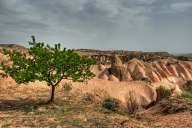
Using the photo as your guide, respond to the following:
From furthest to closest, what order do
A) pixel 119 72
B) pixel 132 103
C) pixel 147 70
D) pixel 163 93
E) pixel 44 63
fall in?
pixel 147 70 < pixel 119 72 < pixel 163 93 < pixel 132 103 < pixel 44 63

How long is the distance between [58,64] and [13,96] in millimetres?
6126

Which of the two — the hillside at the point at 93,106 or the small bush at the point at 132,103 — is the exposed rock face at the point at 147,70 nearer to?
the hillside at the point at 93,106

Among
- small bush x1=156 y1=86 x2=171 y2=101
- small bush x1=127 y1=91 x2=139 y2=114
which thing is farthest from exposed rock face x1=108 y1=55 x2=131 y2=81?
small bush x1=127 y1=91 x2=139 y2=114

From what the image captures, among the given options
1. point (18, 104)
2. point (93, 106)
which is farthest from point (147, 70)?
point (18, 104)

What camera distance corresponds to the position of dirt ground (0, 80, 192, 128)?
18828mm

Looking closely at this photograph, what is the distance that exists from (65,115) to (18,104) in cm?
498

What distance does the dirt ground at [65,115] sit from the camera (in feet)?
61.8

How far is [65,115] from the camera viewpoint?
21.2 metres

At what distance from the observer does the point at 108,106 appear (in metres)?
25.7

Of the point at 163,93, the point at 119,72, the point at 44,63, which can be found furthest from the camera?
the point at 119,72

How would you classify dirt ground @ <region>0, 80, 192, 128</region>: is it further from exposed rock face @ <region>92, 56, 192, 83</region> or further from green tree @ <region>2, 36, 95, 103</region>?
exposed rock face @ <region>92, 56, 192, 83</region>

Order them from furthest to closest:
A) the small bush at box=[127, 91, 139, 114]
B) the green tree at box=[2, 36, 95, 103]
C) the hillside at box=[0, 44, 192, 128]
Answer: the small bush at box=[127, 91, 139, 114] → the green tree at box=[2, 36, 95, 103] → the hillside at box=[0, 44, 192, 128]

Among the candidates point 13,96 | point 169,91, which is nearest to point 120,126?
point 13,96

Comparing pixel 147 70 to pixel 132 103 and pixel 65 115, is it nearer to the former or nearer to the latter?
pixel 132 103
